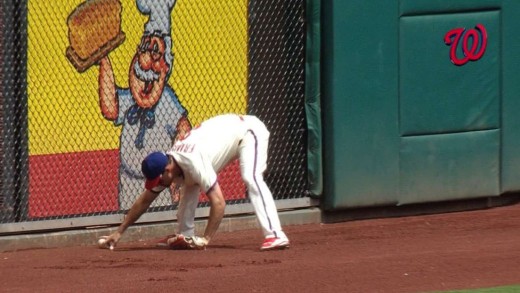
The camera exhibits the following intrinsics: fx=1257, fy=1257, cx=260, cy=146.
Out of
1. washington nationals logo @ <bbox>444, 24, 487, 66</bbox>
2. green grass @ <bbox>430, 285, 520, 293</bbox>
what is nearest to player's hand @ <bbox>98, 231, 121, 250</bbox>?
green grass @ <bbox>430, 285, 520, 293</bbox>

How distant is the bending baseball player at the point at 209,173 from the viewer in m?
9.34

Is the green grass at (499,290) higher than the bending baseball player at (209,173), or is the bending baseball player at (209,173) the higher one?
the bending baseball player at (209,173)

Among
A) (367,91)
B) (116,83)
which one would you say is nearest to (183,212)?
(116,83)

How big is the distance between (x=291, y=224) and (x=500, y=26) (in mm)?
2775

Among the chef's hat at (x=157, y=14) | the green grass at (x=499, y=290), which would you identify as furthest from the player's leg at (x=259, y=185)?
the green grass at (x=499, y=290)

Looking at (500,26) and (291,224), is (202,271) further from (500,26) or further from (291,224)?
(500,26)

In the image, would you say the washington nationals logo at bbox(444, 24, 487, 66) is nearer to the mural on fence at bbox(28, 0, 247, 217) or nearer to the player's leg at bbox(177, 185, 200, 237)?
the mural on fence at bbox(28, 0, 247, 217)

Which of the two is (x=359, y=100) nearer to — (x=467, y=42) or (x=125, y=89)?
(x=467, y=42)

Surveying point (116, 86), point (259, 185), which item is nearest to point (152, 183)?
point (259, 185)

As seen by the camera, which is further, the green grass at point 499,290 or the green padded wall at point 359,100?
the green padded wall at point 359,100

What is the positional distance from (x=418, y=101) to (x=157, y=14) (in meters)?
2.66

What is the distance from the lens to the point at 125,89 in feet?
34.2

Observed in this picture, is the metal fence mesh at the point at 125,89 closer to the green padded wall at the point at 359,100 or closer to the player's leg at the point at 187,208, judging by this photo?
the green padded wall at the point at 359,100

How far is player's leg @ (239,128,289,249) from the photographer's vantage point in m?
9.63
